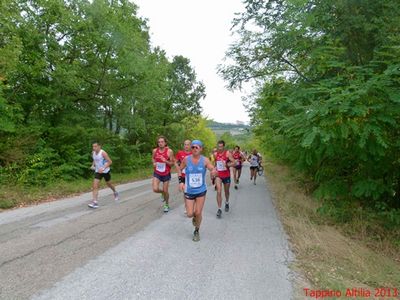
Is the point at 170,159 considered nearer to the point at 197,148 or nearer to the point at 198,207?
the point at 197,148

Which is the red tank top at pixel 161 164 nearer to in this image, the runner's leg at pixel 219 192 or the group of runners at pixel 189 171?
the group of runners at pixel 189 171

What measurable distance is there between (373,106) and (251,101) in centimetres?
2578

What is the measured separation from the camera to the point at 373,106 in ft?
19.3

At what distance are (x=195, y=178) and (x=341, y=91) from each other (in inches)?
123

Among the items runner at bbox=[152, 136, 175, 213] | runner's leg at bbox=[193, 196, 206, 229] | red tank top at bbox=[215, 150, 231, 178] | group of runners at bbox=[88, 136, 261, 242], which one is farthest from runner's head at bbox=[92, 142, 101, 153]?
runner's leg at bbox=[193, 196, 206, 229]

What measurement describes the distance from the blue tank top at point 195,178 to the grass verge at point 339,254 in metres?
2.03

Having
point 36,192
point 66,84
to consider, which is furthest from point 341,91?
point 66,84

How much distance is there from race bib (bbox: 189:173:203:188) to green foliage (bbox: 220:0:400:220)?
6.49 feet

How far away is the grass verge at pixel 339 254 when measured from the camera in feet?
15.4

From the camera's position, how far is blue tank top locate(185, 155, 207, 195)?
6429 millimetres

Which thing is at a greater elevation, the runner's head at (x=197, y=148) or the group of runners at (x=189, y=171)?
the runner's head at (x=197, y=148)

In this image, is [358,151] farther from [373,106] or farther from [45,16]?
[45,16]

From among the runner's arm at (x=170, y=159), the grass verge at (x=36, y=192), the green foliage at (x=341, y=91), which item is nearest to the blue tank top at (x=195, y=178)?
the green foliage at (x=341, y=91)

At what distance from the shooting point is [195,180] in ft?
21.2
